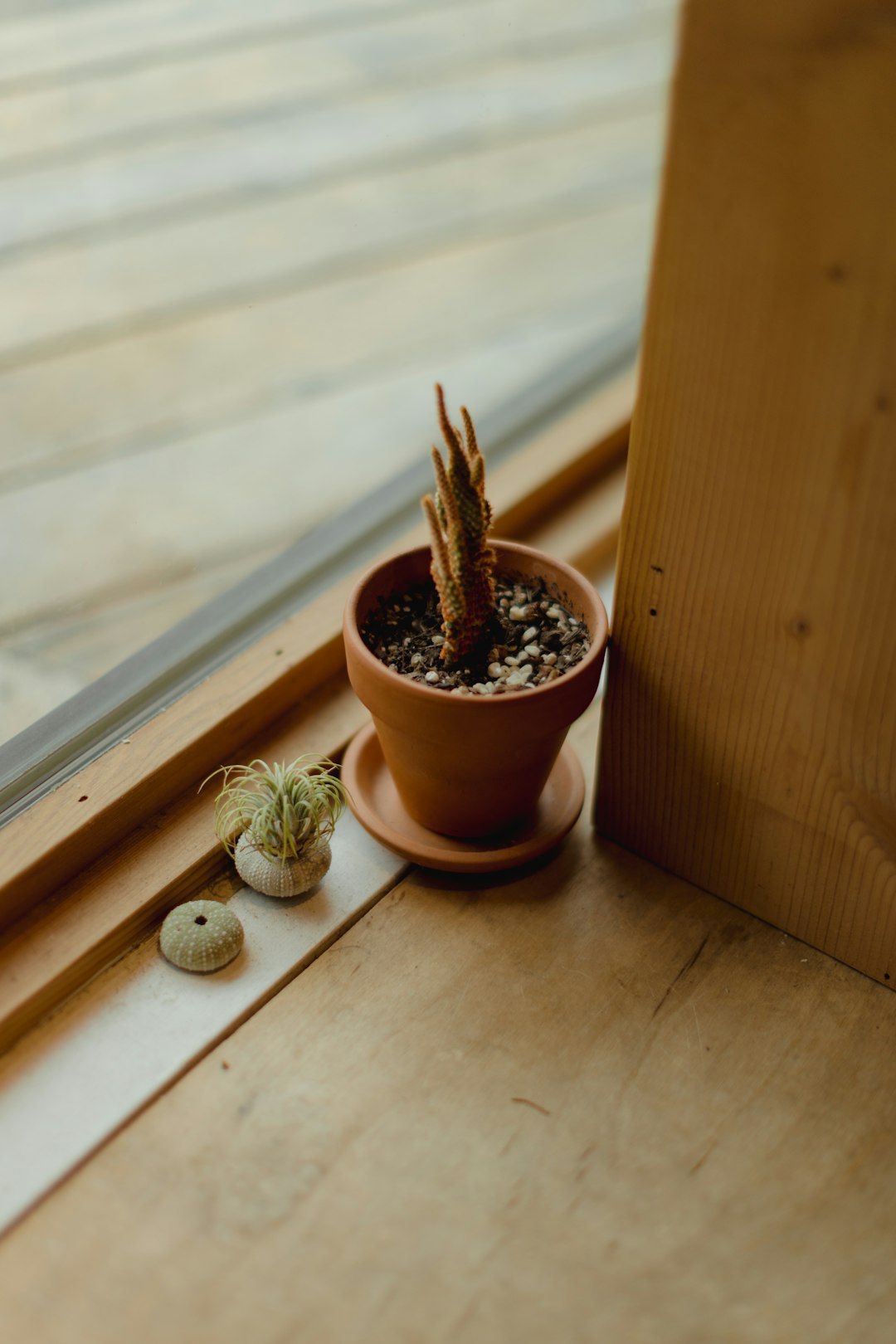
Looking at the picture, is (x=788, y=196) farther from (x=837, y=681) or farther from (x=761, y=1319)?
(x=761, y=1319)

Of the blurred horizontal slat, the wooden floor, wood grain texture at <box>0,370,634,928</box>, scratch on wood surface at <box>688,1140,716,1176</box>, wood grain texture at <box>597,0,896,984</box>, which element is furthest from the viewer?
the blurred horizontal slat

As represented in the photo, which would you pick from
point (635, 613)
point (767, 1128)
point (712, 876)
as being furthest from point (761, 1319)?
point (635, 613)

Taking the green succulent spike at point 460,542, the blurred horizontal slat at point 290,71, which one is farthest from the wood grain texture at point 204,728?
the blurred horizontal slat at point 290,71

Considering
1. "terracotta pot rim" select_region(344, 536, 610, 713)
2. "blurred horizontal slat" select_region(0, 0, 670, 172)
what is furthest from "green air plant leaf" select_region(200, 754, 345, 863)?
"blurred horizontal slat" select_region(0, 0, 670, 172)

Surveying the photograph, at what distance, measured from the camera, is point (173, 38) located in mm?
1519

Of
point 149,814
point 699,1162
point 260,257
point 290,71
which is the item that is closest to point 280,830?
point 149,814

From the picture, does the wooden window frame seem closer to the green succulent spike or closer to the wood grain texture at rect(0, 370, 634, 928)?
the wood grain texture at rect(0, 370, 634, 928)

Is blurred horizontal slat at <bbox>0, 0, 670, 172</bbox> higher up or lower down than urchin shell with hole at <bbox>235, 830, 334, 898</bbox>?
higher up

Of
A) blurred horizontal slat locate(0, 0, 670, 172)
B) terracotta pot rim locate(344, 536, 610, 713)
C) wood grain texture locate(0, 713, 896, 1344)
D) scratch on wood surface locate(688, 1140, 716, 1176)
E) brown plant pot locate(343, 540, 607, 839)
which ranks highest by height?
blurred horizontal slat locate(0, 0, 670, 172)

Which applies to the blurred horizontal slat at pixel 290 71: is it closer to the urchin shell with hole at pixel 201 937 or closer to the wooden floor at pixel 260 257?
the wooden floor at pixel 260 257

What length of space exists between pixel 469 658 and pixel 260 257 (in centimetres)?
85

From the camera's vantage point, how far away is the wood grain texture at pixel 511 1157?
75 cm

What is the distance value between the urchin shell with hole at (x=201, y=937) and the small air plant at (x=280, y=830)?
48 millimetres

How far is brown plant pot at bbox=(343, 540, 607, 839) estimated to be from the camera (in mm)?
878
